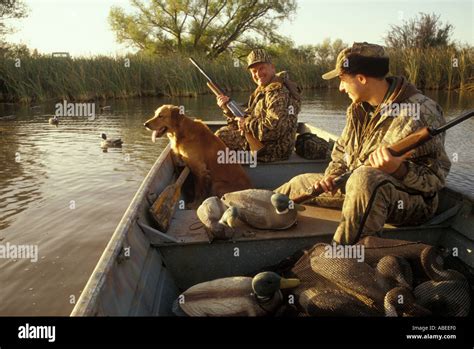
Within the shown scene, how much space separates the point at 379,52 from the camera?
366 cm

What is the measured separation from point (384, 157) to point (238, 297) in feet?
4.63

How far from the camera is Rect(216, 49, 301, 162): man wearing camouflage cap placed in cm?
588

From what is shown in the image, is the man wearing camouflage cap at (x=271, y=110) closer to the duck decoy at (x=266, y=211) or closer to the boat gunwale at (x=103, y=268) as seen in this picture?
the duck decoy at (x=266, y=211)

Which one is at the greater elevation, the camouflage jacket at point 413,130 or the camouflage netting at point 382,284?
the camouflage jacket at point 413,130

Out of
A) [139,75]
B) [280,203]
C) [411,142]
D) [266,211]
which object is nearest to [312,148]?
[266,211]

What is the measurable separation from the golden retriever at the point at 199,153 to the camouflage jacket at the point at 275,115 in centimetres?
58

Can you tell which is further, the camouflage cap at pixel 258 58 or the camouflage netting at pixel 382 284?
the camouflage cap at pixel 258 58

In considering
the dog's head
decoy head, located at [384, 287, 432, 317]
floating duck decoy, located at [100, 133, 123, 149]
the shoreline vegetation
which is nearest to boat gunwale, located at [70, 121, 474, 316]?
decoy head, located at [384, 287, 432, 317]

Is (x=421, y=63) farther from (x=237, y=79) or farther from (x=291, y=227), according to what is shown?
(x=291, y=227)

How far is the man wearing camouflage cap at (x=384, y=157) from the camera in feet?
11.0

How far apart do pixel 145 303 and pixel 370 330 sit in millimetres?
1377

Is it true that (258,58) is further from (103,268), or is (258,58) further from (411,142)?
(103,268)

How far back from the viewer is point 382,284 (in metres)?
2.83

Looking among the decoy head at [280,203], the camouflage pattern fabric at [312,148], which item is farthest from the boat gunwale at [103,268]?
the camouflage pattern fabric at [312,148]
